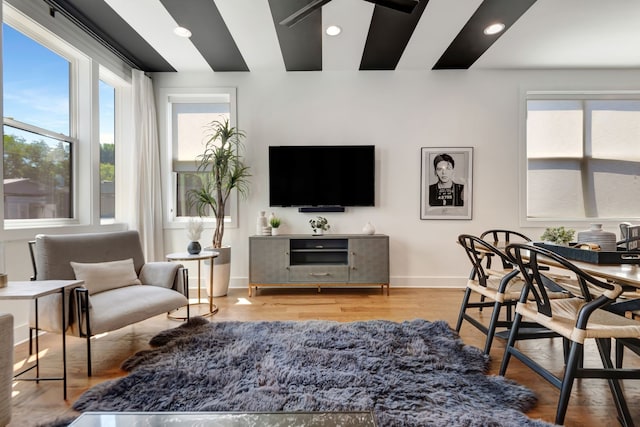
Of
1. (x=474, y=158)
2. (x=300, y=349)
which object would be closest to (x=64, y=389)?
(x=300, y=349)

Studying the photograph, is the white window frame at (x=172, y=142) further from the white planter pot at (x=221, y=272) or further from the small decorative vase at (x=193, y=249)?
the small decorative vase at (x=193, y=249)

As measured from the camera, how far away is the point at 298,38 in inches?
128

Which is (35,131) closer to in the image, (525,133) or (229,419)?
(229,419)

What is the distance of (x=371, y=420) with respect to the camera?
1.05 meters

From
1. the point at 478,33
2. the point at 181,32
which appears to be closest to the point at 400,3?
the point at 478,33

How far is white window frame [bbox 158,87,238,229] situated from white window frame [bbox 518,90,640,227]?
12.5 ft

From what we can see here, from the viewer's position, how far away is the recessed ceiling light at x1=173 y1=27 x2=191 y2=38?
3080 mm

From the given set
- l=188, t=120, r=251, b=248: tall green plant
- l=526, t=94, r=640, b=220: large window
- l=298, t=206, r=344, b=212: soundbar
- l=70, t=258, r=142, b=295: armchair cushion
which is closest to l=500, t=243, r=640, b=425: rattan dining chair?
l=298, t=206, r=344, b=212: soundbar

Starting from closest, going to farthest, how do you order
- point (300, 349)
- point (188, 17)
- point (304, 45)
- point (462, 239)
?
point (300, 349) < point (462, 239) < point (188, 17) < point (304, 45)

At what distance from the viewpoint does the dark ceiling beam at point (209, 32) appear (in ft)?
9.05

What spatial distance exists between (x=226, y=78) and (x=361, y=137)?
1.98 meters

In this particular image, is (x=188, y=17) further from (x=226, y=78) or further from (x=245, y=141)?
(x=245, y=141)

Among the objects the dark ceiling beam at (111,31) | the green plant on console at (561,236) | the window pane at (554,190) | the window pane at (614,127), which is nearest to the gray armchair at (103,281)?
the dark ceiling beam at (111,31)

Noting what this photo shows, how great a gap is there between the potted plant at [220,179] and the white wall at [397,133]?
7.0 inches
